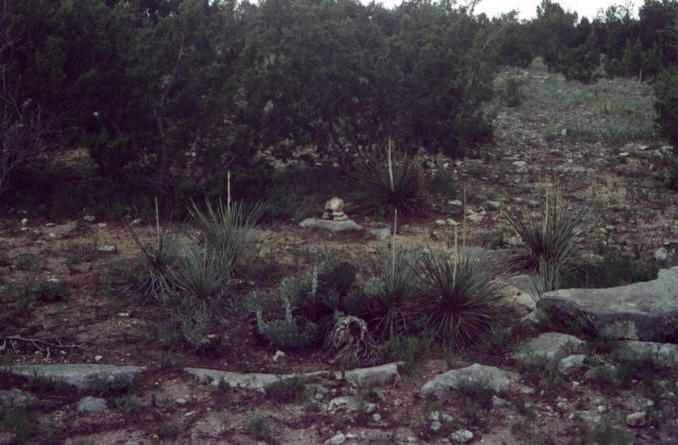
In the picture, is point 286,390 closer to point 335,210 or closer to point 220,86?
point 335,210

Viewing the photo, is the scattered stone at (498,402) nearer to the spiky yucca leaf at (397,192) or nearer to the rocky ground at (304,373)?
the rocky ground at (304,373)

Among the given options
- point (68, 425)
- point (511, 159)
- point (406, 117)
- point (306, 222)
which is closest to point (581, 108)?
point (511, 159)

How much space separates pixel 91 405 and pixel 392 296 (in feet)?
Answer: 7.04

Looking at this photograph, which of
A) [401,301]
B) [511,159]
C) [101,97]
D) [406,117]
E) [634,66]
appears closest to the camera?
[401,301]

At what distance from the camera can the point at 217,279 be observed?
18.8 ft

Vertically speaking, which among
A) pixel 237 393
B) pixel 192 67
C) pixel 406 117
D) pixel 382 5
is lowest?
pixel 237 393

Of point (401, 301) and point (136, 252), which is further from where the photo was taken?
point (136, 252)

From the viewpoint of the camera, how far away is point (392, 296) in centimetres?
518

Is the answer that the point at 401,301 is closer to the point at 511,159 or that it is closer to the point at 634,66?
the point at 511,159

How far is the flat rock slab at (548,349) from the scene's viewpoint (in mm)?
4668

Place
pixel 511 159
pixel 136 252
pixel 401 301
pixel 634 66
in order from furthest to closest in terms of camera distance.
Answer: pixel 634 66 < pixel 511 159 < pixel 136 252 < pixel 401 301

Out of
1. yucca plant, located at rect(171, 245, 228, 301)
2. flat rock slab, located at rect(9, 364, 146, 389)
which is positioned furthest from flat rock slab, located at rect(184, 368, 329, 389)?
yucca plant, located at rect(171, 245, 228, 301)

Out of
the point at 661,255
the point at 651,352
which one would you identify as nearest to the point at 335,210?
the point at 661,255

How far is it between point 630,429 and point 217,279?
10.5 feet
